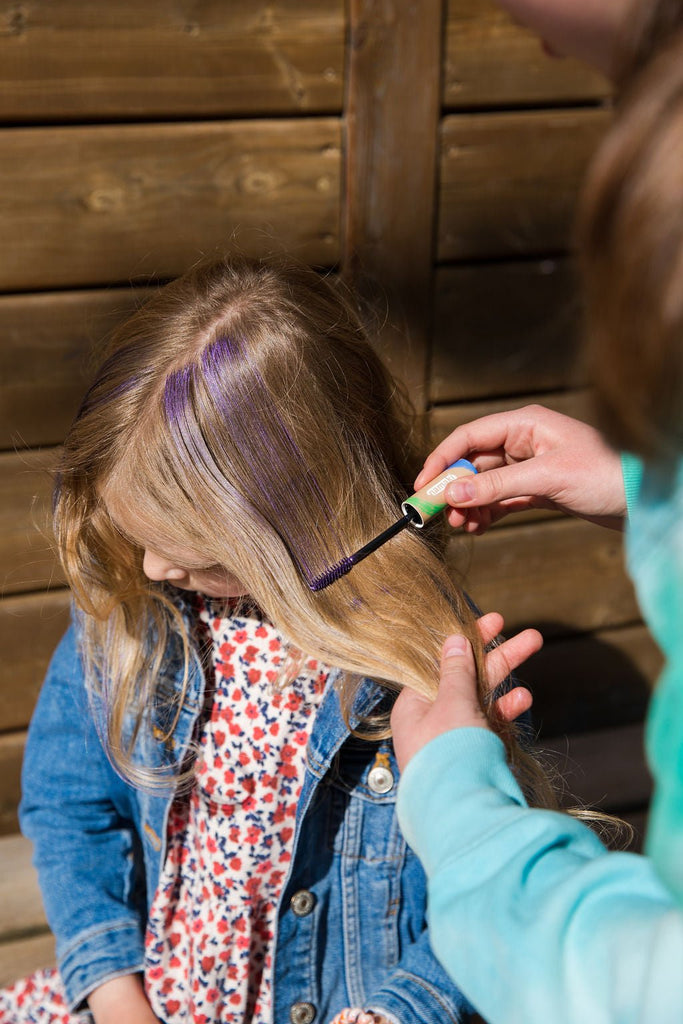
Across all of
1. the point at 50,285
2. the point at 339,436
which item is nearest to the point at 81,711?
the point at 339,436

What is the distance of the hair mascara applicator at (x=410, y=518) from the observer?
100 centimetres

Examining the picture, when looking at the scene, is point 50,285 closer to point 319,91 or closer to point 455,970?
point 319,91

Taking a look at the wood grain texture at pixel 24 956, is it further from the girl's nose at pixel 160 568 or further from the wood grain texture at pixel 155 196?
the wood grain texture at pixel 155 196

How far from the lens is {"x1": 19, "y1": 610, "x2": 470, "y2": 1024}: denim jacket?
114 centimetres

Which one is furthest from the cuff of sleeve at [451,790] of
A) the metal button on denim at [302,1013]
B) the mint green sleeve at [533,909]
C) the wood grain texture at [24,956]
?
the wood grain texture at [24,956]

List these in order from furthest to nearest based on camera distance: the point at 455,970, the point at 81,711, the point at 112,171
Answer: the point at 112,171 → the point at 81,711 → the point at 455,970

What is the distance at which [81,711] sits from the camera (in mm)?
1228

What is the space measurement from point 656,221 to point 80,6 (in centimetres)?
111

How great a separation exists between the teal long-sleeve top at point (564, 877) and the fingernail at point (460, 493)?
A: 0.31m

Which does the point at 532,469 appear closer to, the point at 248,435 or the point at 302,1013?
the point at 248,435

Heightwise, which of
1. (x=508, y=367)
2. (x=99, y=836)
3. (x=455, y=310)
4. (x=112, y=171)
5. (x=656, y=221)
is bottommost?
(x=99, y=836)

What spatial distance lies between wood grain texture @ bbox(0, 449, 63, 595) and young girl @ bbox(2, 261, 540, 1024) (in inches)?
13.5

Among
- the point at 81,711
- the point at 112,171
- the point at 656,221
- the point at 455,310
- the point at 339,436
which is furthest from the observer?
the point at 455,310

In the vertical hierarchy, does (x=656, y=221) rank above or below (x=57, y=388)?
above
